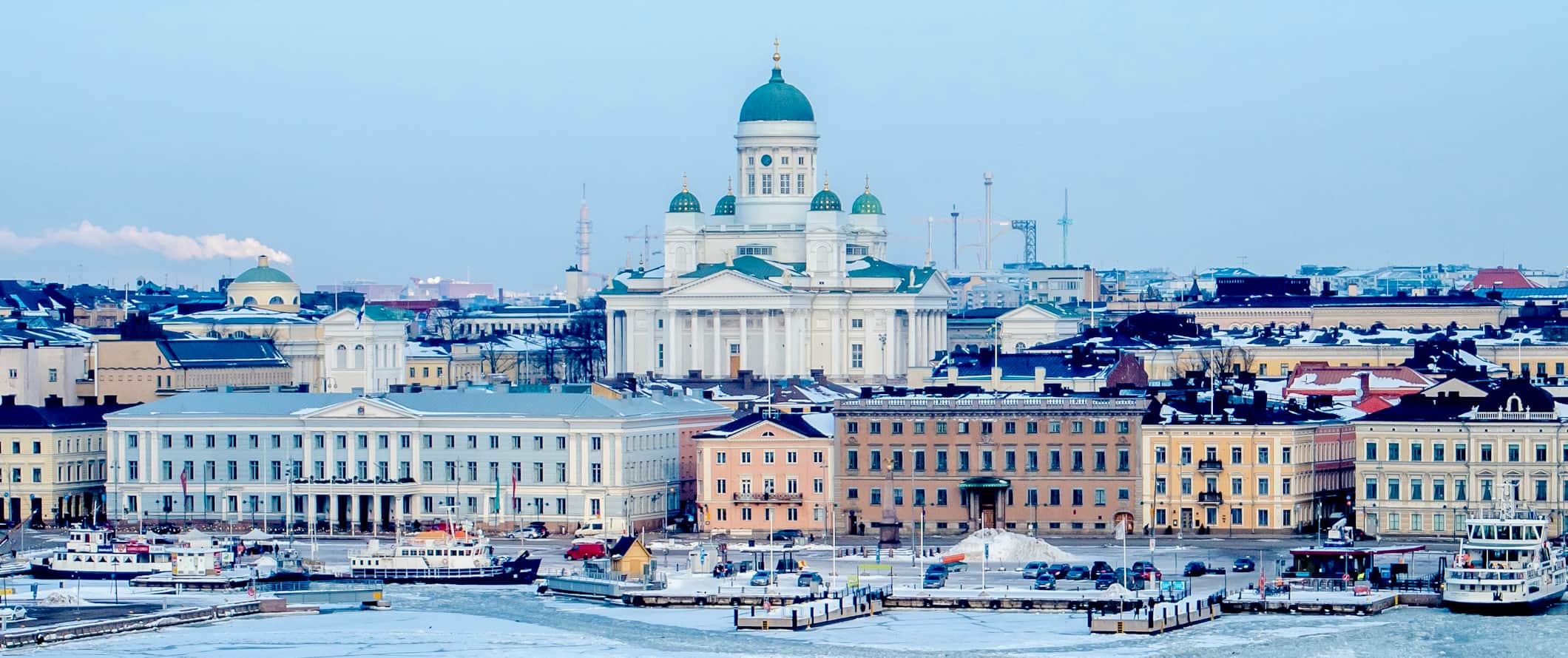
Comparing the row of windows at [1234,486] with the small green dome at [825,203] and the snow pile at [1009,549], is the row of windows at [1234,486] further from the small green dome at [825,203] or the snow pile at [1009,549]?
the small green dome at [825,203]

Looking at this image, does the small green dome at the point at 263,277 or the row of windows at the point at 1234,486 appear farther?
the small green dome at the point at 263,277

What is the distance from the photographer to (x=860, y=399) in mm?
110688

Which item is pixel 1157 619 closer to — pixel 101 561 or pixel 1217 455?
pixel 1217 455

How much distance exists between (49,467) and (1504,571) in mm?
47491

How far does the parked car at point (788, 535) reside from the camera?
107 meters

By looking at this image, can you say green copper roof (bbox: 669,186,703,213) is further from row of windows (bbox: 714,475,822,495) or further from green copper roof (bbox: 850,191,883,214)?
row of windows (bbox: 714,475,822,495)

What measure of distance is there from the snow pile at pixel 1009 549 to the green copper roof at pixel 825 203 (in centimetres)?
6671

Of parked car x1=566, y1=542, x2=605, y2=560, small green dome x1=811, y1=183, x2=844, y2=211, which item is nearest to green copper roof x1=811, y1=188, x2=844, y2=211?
small green dome x1=811, y1=183, x2=844, y2=211

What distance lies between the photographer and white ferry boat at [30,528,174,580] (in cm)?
9875

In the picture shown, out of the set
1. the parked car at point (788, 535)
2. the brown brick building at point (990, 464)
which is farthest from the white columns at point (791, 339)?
the brown brick building at point (990, 464)

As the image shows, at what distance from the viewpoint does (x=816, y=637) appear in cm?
8369

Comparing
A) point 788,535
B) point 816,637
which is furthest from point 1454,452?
point 816,637

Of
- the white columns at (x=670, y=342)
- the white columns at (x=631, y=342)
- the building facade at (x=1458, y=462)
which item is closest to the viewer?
the building facade at (x=1458, y=462)

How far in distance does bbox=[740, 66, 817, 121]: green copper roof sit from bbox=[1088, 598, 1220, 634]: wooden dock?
86.6 m
